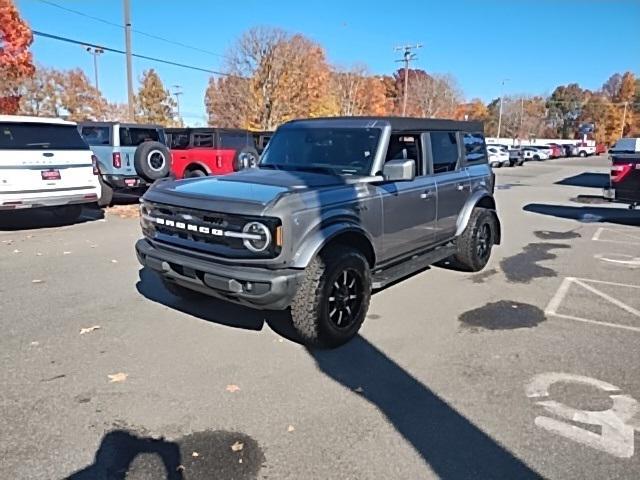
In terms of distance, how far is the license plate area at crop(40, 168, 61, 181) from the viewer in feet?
26.8

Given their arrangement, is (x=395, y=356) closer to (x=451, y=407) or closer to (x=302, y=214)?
(x=451, y=407)

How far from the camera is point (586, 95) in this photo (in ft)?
351

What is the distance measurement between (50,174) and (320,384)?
278 inches

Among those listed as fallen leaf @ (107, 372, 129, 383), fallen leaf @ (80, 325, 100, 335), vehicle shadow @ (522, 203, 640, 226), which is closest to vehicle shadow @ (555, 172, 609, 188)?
vehicle shadow @ (522, 203, 640, 226)

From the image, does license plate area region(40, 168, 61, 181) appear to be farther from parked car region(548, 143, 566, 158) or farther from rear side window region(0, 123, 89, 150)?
parked car region(548, 143, 566, 158)

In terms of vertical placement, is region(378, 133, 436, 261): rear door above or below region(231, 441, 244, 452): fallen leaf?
above

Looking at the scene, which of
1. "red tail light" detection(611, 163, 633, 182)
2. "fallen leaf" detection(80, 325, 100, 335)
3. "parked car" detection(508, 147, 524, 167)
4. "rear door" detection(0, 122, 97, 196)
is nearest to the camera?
"fallen leaf" detection(80, 325, 100, 335)

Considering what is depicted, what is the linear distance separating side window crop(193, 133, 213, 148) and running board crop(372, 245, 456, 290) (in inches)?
358

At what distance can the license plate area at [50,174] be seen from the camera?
8.17 meters

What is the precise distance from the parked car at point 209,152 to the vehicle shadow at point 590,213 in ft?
26.7

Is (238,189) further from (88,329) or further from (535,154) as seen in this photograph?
(535,154)

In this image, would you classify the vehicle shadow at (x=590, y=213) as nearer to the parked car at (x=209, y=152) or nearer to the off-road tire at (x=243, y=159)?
the off-road tire at (x=243, y=159)

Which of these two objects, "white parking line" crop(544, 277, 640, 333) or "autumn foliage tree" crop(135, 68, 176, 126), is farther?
"autumn foliage tree" crop(135, 68, 176, 126)

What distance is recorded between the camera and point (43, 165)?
8180 mm
